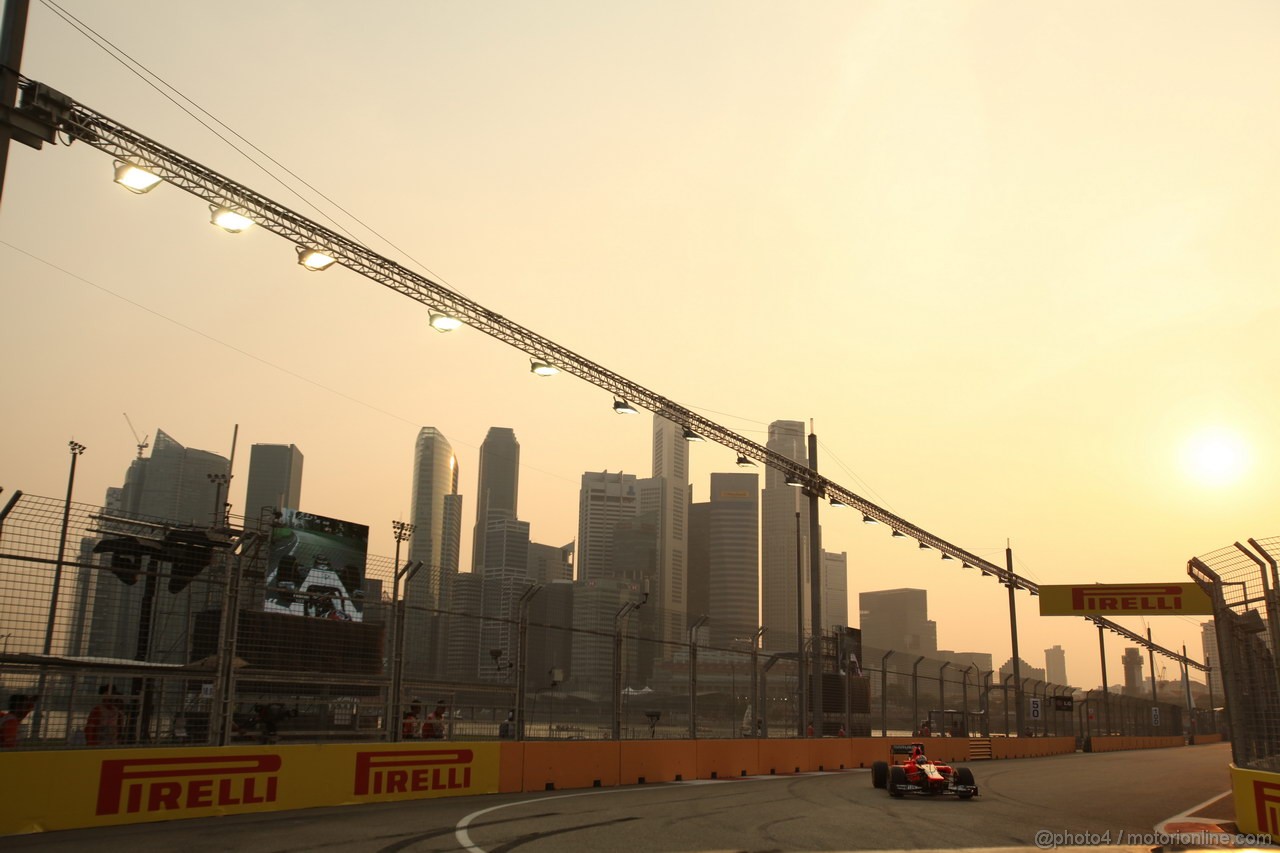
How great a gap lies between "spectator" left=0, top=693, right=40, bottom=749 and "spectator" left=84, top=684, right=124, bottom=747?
26.2 inches

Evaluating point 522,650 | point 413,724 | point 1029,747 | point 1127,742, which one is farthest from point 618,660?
point 1127,742

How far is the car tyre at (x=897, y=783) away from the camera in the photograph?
16459 millimetres

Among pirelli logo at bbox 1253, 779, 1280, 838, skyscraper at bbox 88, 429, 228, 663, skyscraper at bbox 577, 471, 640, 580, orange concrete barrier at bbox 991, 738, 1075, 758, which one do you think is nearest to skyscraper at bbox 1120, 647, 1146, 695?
skyscraper at bbox 577, 471, 640, 580

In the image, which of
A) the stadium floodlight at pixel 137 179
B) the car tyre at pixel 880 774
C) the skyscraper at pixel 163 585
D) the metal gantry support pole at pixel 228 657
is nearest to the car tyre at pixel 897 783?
the car tyre at pixel 880 774

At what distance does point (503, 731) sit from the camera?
1650 cm

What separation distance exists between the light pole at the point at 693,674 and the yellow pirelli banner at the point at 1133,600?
55.9 feet

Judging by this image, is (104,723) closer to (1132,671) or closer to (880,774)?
(880,774)

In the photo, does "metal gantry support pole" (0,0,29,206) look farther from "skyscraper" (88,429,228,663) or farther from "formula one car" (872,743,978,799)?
"formula one car" (872,743,978,799)

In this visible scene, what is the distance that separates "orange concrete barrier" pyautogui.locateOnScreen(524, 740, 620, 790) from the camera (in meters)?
16.4

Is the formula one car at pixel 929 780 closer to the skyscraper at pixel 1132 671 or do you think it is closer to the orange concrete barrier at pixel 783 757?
the orange concrete barrier at pixel 783 757

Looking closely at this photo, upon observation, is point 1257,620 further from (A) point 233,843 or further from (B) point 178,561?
(B) point 178,561

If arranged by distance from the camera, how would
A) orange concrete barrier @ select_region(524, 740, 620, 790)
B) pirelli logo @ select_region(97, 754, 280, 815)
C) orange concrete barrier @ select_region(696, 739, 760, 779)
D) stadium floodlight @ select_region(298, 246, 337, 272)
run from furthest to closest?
orange concrete barrier @ select_region(696, 739, 760, 779), stadium floodlight @ select_region(298, 246, 337, 272), orange concrete barrier @ select_region(524, 740, 620, 790), pirelli logo @ select_region(97, 754, 280, 815)

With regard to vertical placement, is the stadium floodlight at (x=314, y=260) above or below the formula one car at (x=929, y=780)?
above

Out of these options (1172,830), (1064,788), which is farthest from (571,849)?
(1064,788)
